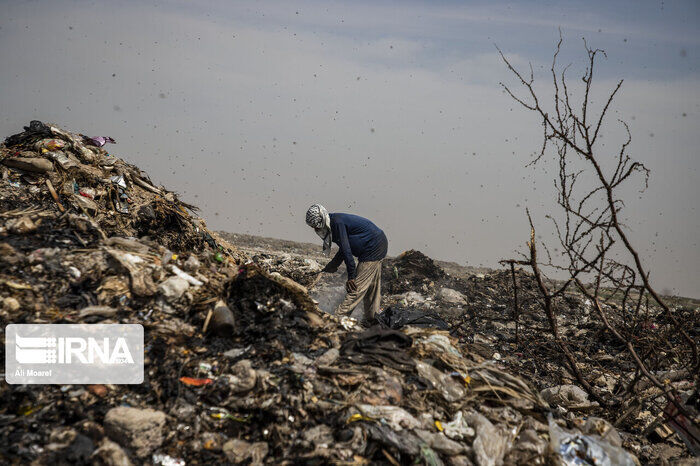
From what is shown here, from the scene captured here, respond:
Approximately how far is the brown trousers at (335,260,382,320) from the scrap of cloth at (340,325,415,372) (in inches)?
61.4

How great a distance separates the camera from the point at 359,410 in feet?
8.34

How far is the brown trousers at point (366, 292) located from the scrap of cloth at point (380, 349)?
5.12 ft

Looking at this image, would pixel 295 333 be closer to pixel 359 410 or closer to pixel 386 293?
pixel 359 410

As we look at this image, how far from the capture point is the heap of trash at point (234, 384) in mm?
2330

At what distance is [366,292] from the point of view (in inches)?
210

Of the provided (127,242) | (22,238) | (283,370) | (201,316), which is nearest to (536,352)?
(283,370)

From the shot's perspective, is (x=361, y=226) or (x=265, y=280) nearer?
(x=265, y=280)

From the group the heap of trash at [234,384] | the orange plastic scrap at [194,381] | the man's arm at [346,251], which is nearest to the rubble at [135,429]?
the heap of trash at [234,384]

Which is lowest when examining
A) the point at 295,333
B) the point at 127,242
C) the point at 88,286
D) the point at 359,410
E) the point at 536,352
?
the point at 536,352

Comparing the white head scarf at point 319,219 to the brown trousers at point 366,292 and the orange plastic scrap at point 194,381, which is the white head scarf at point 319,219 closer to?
the brown trousers at point 366,292

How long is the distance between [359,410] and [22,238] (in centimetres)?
294

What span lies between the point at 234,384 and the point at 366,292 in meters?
2.84

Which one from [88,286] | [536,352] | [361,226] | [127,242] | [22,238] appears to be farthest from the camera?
[536,352]
